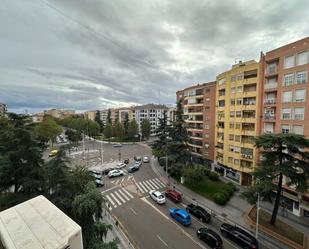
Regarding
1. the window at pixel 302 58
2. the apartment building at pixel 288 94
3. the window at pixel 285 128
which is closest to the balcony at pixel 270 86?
the apartment building at pixel 288 94

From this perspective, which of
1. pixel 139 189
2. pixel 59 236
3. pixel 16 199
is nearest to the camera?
pixel 59 236

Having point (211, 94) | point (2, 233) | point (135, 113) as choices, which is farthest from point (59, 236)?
point (135, 113)

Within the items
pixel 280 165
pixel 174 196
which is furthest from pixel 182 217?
pixel 280 165

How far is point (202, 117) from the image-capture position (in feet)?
125

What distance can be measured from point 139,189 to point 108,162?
1753cm

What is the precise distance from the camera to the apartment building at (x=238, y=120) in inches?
1037

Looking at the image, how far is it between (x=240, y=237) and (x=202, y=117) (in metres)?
25.9

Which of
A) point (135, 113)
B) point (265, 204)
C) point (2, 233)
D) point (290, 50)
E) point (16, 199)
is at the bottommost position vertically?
point (265, 204)

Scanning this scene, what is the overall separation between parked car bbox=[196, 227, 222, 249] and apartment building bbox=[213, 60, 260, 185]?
47.5 ft

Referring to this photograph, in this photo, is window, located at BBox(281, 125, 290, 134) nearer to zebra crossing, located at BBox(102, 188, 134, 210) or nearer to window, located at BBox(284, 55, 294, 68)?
window, located at BBox(284, 55, 294, 68)

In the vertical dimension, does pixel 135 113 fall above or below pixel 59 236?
above

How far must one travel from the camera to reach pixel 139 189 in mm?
27469

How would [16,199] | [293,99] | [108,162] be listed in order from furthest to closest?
[108,162]
[293,99]
[16,199]

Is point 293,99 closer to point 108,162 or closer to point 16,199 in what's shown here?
point 16,199
